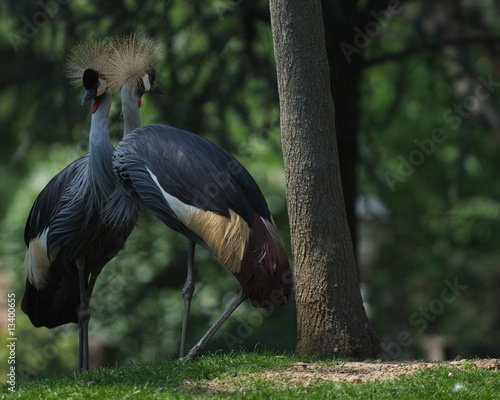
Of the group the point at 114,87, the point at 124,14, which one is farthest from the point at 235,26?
the point at 114,87

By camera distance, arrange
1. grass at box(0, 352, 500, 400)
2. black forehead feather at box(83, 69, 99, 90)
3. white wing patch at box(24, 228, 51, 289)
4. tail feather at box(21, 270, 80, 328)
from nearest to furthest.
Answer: grass at box(0, 352, 500, 400) → black forehead feather at box(83, 69, 99, 90) → white wing patch at box(24, 228, 51, 289) → tail feather at box(21, 270, 80, 328)

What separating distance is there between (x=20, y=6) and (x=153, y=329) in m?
4.44

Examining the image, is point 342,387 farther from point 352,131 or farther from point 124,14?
point 124,14

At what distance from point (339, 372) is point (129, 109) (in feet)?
8.70

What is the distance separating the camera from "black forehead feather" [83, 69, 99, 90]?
5625mm

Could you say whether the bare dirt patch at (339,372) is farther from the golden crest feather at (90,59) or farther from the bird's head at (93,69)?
the golden crest feather at (90,59)

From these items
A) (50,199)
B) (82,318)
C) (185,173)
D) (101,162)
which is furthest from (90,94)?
(82,318)

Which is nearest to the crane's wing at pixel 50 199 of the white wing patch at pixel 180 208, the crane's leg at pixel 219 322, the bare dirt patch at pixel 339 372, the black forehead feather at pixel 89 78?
the black forehead feather at pixel 89 78

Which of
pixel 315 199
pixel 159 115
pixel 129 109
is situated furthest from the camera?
pixel 159 115

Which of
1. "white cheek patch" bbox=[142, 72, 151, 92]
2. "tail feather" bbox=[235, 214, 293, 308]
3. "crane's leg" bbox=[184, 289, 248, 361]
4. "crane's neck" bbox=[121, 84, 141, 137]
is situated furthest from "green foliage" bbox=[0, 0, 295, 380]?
"crane's leg" bbox=[184, 289, 248, 361]

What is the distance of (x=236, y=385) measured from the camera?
436 cm

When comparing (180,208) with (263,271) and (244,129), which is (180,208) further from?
(244,129)

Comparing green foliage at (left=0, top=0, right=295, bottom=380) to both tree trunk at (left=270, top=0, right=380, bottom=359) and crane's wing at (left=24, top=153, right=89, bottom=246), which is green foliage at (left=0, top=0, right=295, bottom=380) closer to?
crane's wing at (left=24, top=153, right=89, bottom=246)

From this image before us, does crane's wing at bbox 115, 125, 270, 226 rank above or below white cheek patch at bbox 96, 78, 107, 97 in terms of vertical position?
below
